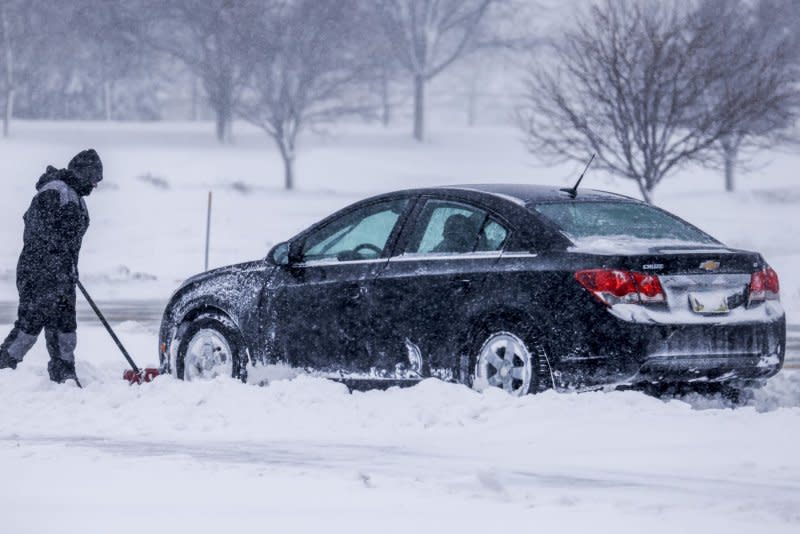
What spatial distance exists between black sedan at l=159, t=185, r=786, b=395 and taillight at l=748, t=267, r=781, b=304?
0.01 metres

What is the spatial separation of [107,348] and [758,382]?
6.98 m

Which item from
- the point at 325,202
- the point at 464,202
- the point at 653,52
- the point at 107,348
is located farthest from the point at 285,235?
the point at 464,202

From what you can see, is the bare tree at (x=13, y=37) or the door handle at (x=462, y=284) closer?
the door handle at (x=462, y=284)

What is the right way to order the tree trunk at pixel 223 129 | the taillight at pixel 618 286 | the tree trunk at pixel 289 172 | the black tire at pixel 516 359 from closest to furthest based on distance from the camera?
the taillight at pixel 618 286 < the black tire at pixel 516 359 < the tree trunk at pixel 289 172 < the tree trunk at pixel 223 129

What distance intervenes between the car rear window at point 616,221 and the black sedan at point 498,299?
1 centimetres

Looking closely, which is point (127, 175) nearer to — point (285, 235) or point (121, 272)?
point (285, 235)

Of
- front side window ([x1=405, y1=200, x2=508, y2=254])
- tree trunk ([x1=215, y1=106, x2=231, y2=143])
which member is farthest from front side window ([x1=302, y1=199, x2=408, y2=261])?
tree trunk ([x1=215, y1=106, x2=231, y2=143])

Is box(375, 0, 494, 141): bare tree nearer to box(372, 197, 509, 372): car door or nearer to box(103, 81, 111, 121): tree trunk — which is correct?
box(103, 81, 111, 121): tree trunk

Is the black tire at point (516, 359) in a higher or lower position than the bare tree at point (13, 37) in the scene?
lower

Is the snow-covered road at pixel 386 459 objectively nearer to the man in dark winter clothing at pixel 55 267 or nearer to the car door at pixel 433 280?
the car door at pixel 433 280

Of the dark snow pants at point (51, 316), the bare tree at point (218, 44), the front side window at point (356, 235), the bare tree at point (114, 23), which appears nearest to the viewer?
the front side window at point (356, 235)

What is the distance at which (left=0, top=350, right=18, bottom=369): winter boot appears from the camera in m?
11.0

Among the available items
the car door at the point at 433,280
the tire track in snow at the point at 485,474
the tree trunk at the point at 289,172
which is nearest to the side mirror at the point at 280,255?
the car door at the point at 433,280

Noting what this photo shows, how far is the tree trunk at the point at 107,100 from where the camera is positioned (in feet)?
272
